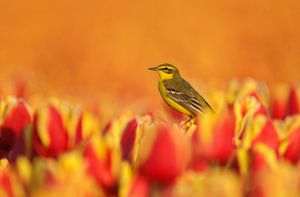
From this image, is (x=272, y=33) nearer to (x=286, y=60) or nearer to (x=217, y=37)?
(x=217, y=37)

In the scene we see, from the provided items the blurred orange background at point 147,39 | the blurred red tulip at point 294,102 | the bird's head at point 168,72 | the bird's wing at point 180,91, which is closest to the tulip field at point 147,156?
the blurred red tulip at point 294,102

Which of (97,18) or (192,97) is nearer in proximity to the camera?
(192,97)

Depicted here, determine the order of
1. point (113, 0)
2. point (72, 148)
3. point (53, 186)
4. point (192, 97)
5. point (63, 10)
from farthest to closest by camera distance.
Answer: point (113, 0) → point (63, 10) → point (192, 97) → point (72, 148) → point (53, 186)

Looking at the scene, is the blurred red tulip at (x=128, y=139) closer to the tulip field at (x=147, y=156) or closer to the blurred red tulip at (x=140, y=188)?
the tulip field at (x=147, y=156)

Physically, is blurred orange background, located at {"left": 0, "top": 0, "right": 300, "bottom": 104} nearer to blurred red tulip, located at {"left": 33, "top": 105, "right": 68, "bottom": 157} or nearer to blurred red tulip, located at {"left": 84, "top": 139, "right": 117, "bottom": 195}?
blurred red tulip, located at {"left": 33, "top": 105, "right": 68, "bottom": 157}

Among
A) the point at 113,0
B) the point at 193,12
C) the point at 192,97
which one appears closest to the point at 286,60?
the point at 193,12

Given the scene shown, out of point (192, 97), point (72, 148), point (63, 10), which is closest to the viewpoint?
point (72, 148)

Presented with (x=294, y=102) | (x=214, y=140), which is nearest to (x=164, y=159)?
(x=214, y=140)

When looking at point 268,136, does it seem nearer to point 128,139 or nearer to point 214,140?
point 214,140
